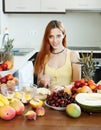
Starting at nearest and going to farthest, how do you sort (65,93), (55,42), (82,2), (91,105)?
(91,105) → (65,93) → (55,42) → (82,2)

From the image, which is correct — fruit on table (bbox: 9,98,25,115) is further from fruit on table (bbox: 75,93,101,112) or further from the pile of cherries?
fruit on table (bbox: 75,93,101,112)

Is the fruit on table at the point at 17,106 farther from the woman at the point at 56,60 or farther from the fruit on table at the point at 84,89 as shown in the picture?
the woman at the point at 56,60

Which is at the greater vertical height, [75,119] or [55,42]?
[55,42]

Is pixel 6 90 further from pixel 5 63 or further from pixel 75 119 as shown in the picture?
pixel 5 63

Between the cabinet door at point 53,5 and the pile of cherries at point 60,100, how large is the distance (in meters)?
2.71

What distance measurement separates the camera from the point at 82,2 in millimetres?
3869

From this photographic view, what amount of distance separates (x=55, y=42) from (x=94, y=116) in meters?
1.23

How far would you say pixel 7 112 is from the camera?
1.19 metres

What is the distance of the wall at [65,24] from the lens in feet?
13.8

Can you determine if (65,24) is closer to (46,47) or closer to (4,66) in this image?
(46,47)

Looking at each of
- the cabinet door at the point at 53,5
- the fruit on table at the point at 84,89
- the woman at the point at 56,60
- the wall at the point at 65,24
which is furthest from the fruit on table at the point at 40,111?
the wall at the point at 65,24

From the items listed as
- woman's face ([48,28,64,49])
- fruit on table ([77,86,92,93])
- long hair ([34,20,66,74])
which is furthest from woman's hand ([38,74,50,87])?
fruit on table ([77,86,92,93])

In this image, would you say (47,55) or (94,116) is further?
(47,55)

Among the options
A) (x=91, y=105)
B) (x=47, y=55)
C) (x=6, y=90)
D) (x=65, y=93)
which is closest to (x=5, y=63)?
(x=47, y=55)
